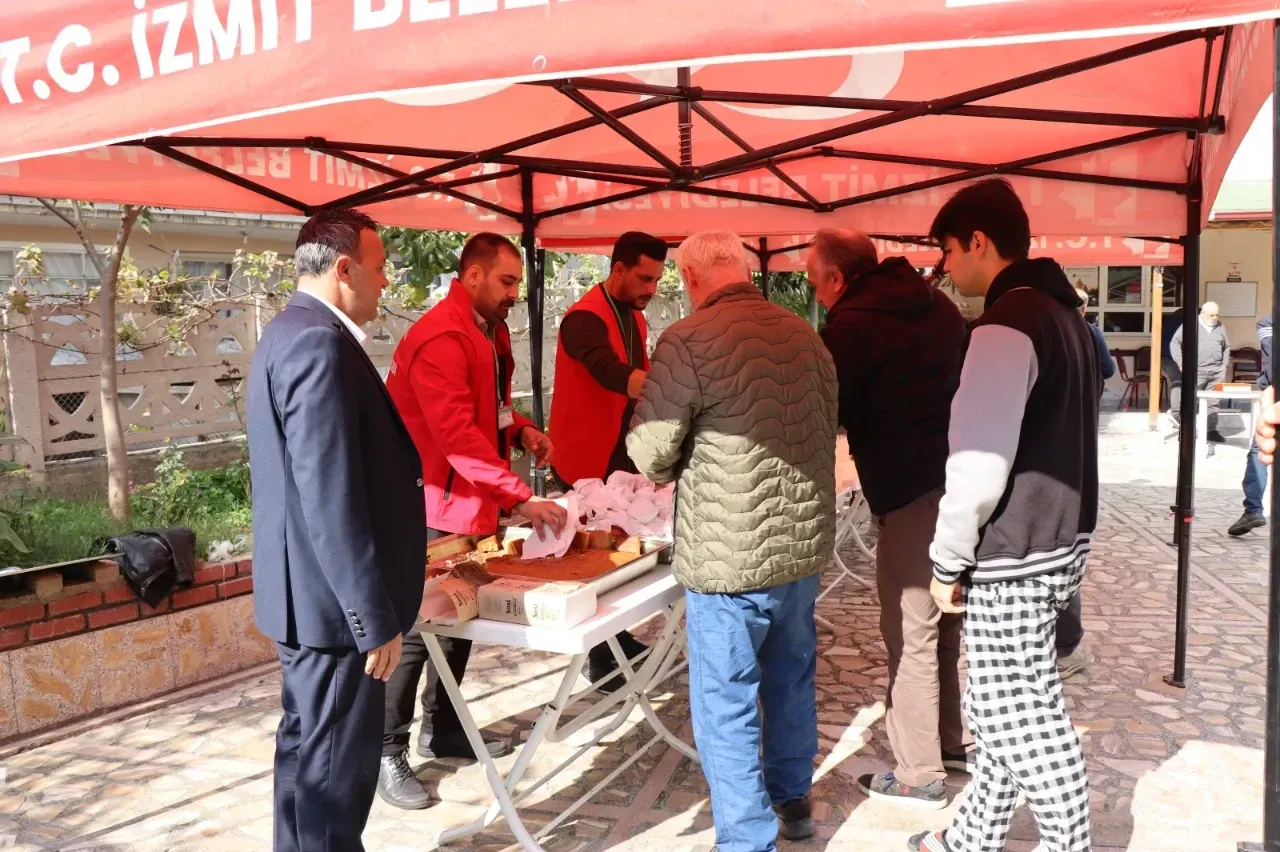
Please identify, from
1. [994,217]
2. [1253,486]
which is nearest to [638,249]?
[994,217]

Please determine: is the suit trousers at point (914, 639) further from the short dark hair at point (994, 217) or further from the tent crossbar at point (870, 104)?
the tent crossbar at point (870, 104)

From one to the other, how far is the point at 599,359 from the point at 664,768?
5.62 ft

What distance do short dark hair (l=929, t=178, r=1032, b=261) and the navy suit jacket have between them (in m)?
1.67

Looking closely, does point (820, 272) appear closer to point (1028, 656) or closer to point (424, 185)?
point (1028, 656)

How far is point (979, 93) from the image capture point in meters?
3.34

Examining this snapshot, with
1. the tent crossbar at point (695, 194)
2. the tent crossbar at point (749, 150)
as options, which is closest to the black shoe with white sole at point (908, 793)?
the tent crossbar at point (749, 150)

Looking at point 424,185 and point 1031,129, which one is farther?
point 424,185

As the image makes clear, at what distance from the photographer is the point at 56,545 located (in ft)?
15.1

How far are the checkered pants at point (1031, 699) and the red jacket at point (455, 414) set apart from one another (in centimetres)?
149


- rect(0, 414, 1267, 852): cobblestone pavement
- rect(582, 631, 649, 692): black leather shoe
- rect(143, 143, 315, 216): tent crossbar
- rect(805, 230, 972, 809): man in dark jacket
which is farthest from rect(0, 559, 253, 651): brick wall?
rect(805, 230, 972, 809): man in dark jacket

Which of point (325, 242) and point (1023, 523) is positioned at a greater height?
point (325, 242)

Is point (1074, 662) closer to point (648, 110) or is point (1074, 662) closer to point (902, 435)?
point (902, 435)

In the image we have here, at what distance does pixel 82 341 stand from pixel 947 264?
5476mm

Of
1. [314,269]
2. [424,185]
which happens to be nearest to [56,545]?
[424,185]
